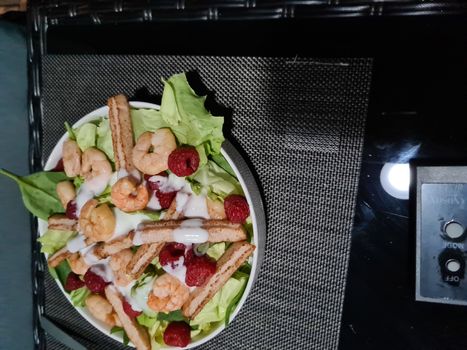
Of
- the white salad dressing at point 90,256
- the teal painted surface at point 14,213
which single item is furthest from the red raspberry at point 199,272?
the teal painted surface at point 14,213

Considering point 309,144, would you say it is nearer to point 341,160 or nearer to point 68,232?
point 341,160

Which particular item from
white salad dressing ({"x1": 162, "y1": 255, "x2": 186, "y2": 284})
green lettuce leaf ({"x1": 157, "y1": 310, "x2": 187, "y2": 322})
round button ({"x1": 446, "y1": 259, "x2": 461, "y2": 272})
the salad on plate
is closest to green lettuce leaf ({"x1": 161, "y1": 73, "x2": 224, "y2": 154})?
the salad on plate

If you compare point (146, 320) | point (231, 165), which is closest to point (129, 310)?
point (146, 320)

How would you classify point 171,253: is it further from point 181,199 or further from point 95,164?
point 95,164

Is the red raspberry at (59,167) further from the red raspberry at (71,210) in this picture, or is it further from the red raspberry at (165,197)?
the red raspberry at (165,197)

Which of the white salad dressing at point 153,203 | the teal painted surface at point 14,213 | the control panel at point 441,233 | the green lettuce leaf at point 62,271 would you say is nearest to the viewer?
the control panel at point 441,233

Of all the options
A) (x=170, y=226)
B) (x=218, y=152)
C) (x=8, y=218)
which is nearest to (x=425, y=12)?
(x=218, y=152)
